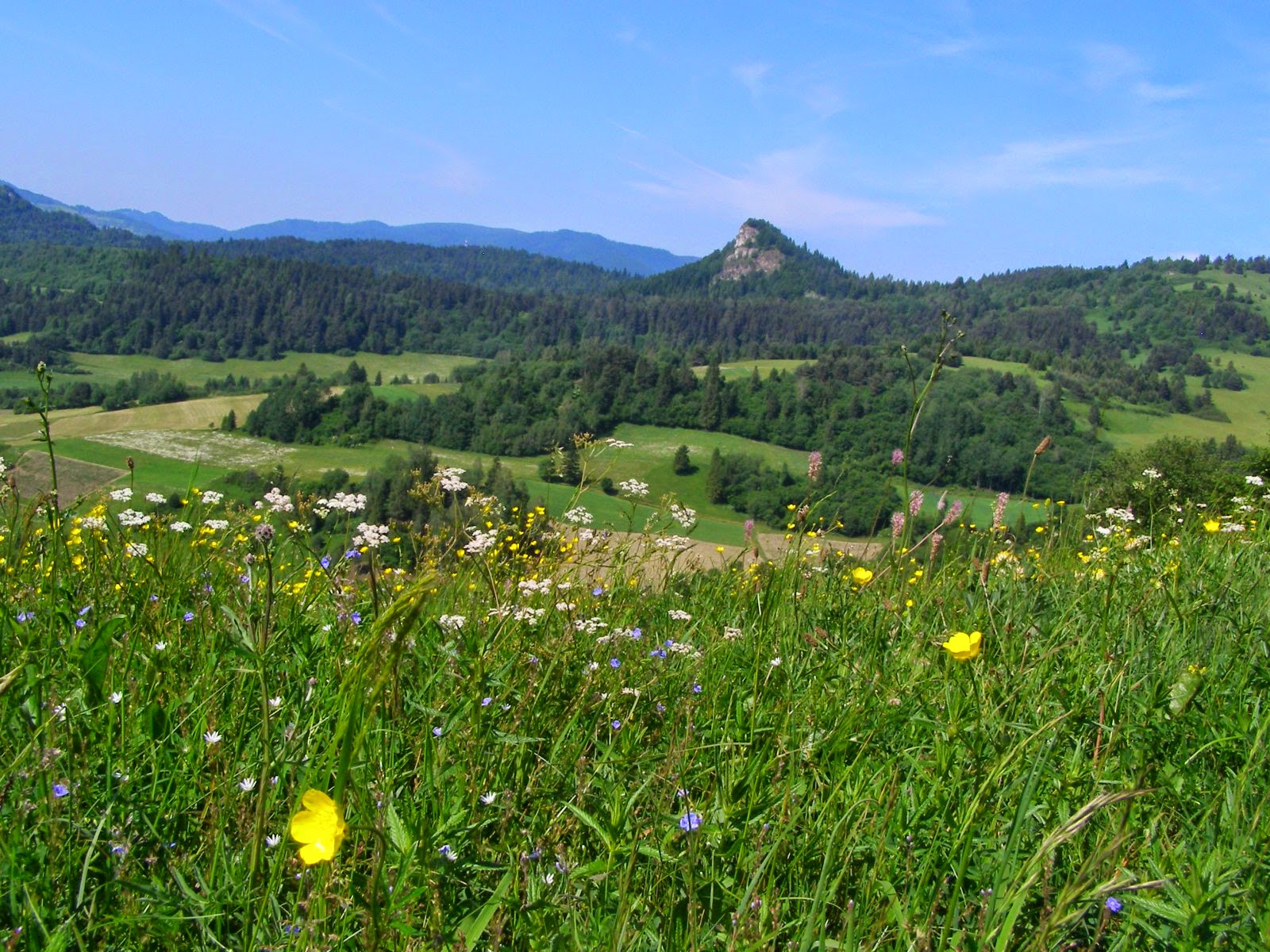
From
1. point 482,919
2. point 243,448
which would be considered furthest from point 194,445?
point 482,919

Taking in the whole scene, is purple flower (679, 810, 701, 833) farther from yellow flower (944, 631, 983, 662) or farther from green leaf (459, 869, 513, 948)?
yellow flower (944, 631, 983, 662)

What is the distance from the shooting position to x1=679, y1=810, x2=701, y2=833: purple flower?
159 cm

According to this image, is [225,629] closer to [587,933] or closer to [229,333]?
[587,933]

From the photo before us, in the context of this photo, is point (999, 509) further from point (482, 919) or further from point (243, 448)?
point (243, 448)

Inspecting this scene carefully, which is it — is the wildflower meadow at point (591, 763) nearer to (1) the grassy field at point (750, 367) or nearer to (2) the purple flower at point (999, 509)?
(2) the purple flower at point (999, 509)

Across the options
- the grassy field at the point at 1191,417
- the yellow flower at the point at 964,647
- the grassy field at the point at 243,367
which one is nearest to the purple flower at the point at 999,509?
the yellow flower at the point at 964,647

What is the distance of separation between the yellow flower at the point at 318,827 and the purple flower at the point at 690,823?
2.54 feet

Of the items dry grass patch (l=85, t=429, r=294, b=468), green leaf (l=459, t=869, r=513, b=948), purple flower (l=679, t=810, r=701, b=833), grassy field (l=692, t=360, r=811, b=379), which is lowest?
dry grass patch (l=85, t=429, r=294, b=468)

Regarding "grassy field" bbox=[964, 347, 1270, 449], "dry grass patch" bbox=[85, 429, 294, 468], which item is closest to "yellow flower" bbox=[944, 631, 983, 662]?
"dry grass patch" bbox=[85, 429, 294, 468]

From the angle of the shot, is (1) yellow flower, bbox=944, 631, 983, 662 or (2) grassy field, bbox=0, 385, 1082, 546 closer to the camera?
(1) yellow flower, bbox=944, 631, 983, 662

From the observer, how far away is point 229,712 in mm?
2184

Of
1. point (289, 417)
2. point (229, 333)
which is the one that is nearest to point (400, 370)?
point (229, 333)

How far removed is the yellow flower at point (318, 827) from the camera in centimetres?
95

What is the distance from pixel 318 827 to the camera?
0.97m
